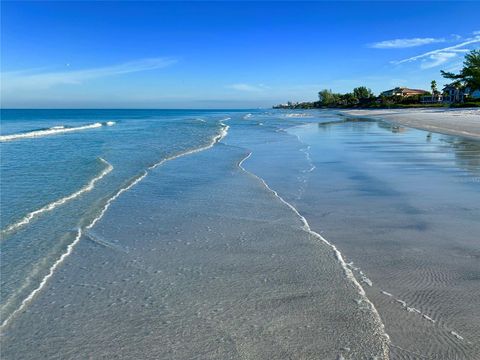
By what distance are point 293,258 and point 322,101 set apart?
191 m

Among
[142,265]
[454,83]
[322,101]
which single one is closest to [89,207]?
[142,265]

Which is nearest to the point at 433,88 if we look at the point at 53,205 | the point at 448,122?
the point at 448,122

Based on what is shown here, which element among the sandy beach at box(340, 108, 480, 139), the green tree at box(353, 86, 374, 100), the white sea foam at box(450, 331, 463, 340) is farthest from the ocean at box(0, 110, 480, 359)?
the green tree at box(353, 86, 374, 100)

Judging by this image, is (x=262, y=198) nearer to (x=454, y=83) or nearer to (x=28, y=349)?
(x=28, y=349)

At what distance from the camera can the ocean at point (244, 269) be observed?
3.38 metres

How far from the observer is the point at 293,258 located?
5.18 metres

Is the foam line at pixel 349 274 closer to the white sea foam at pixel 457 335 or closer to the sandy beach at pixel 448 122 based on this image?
the white sea foam at pixel 457 335

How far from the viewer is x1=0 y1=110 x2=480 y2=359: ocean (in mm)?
3377

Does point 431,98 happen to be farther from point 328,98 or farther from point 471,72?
point 328,98

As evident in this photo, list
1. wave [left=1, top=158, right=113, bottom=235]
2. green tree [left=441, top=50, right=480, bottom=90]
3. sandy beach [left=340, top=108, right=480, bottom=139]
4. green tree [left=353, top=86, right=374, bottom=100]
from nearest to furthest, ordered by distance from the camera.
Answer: wave [left=1, top=158, right=113, bottom=235], sandy beach [left=340, top=108, right=480, bottom=139], green tree [left=441, top=50, right=480, bottom=90], green tree [left=353, top=86, right=374, bottom=100]

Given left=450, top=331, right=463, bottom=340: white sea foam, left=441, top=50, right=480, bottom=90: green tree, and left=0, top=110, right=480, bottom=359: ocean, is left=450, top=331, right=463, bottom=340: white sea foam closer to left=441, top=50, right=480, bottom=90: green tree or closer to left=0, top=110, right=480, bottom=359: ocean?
left=0, top=110, right=480, bottom=359: ocean

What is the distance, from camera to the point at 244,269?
4875 mm

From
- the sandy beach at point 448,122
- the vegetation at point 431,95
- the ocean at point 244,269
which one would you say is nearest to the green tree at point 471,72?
the vegetation at point 431,95

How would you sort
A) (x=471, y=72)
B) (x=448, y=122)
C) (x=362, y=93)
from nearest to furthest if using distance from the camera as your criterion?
(x=448, y=122), (x=471, y=72), (x=362, y=93)
